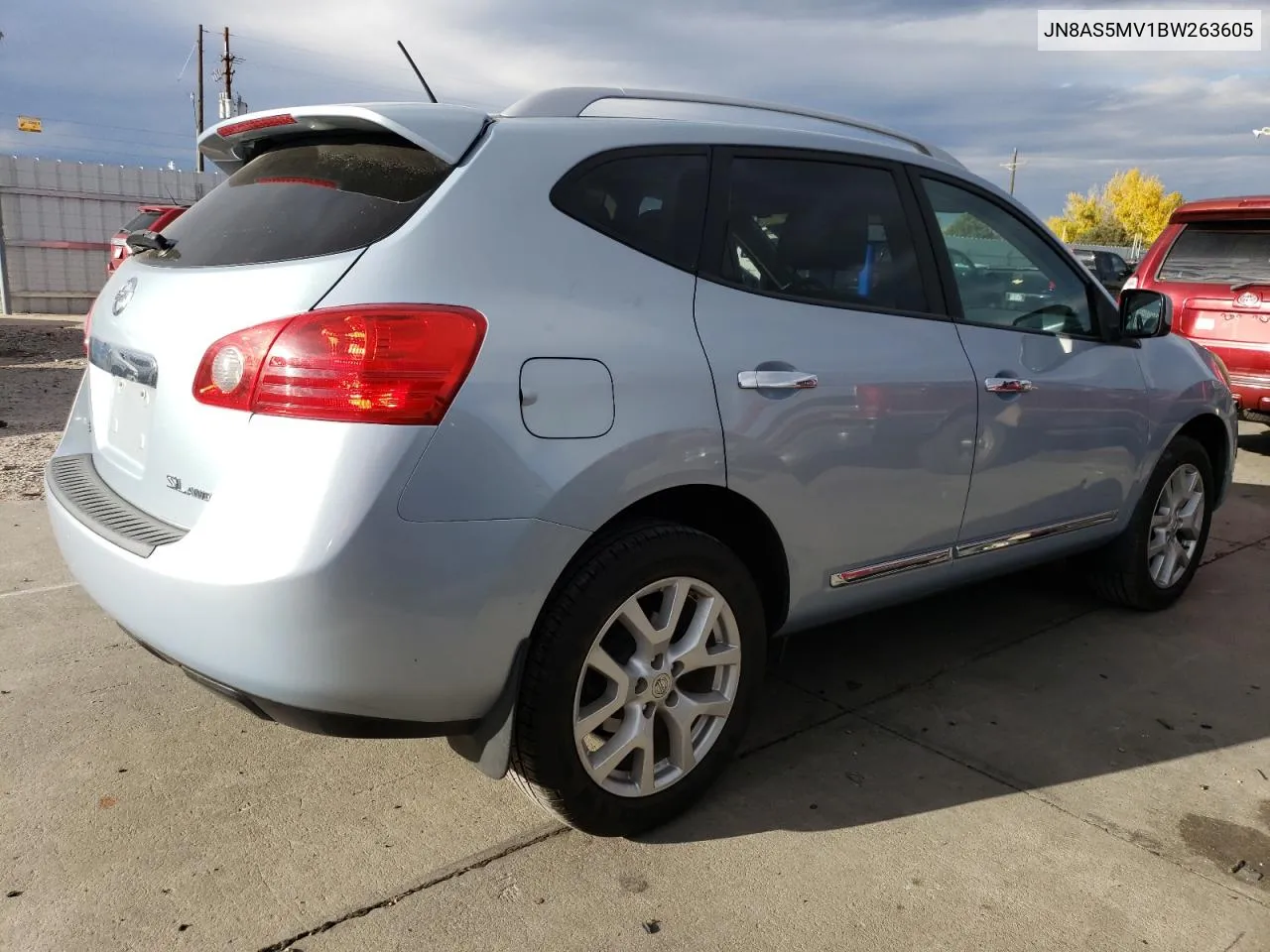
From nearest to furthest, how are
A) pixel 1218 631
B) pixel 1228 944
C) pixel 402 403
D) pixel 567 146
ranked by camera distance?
pixel 402 403, pixel 1228 944, pixel 567 146, pixel 1218 631

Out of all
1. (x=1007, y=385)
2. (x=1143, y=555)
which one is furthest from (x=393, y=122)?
(x=1143, y=555)

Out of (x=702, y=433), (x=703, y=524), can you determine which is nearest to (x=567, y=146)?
(x=702, y=433)

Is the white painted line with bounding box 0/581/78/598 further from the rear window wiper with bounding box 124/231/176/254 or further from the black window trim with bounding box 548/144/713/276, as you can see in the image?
the black window trim with bounding box 548/144/713/276

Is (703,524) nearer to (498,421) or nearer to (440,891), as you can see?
(498,421)

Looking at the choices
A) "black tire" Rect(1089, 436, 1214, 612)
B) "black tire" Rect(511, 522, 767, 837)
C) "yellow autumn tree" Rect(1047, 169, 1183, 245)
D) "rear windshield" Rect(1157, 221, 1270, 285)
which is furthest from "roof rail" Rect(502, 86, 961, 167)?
"yellow autumn tree" Rect(1047, 169, 1183, 245)

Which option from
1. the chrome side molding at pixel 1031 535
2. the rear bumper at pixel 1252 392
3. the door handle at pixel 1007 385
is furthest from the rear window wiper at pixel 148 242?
the rear bumper at pixel 1252 392

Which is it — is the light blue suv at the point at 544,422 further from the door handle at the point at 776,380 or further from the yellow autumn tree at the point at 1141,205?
the yellow autumn tree at the point at 1141,205

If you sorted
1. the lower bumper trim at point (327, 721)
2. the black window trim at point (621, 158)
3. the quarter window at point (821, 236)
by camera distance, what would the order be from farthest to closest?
1. the quarter window at point (821, 236)
2. the black window trim at point (621, 158)
3. the lower bumper trim at point (327, 721)

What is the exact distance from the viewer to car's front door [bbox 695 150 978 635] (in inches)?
108

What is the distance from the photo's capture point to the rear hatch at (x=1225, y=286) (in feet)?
24.1

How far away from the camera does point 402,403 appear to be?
6.97 ft

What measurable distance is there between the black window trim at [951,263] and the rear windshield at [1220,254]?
4.33 m

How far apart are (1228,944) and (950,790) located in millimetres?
773

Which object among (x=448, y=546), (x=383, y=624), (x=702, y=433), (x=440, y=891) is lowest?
(x=440, y=891)
